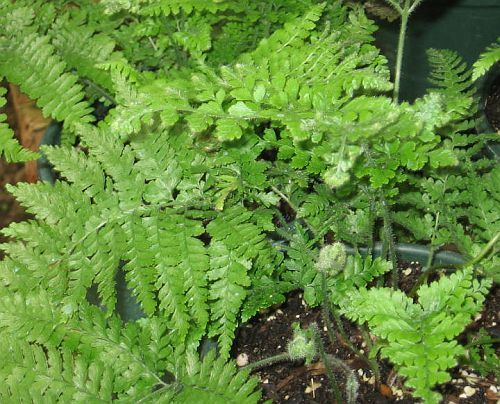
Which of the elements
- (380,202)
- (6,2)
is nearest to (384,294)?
(380,202)

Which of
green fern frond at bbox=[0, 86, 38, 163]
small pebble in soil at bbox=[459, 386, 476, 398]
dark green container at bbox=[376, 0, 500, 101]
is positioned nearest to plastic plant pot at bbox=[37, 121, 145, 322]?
green fern frond at bbox=[0, 86, 38, 163]

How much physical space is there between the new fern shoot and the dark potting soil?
2.5 inches

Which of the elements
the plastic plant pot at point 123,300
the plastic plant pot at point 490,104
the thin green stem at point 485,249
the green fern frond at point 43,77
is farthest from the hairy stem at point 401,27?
the plastic plant pot at point 123,300

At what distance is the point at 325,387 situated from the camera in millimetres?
1426

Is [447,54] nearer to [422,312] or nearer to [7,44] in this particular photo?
[422,312]

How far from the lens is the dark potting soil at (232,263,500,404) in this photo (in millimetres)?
1353

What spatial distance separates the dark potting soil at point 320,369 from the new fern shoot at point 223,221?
2.5 inches

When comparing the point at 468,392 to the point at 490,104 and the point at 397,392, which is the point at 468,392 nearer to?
the point at 397,392

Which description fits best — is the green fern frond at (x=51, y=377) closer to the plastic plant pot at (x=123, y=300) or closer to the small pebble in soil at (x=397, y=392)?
the plastic plant pot at (x=123, y=300)

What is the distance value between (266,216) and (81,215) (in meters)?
0.38

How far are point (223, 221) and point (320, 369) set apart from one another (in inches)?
19.3

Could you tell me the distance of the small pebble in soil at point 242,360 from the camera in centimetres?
149

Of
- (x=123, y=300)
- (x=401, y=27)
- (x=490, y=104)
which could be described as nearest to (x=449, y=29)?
(x=490, y=104)

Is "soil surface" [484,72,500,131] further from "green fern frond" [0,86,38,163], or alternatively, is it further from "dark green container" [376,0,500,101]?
Answer: "green fern frond" [0,86,38,163]
